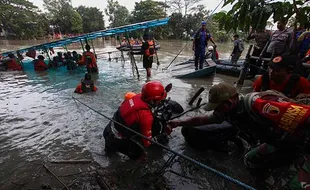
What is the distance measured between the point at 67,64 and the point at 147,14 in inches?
1354

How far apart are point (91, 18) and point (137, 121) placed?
185 feet

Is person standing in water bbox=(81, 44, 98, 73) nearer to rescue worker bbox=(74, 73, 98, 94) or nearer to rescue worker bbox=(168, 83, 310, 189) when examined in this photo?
rescue worker bbox=(74, 73, 98, 94)

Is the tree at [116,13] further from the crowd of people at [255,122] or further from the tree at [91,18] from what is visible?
the crowd of people at [255,122]

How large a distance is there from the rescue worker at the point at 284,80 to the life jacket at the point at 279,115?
3.11 feet

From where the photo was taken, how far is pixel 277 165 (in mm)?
2379

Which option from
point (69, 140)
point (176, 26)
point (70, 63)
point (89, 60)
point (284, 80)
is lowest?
point (69, 140)

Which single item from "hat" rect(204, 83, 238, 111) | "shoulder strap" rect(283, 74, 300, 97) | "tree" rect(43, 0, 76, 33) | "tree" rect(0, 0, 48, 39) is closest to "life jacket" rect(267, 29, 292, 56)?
"shoulder strap" rect(283, 74, 300, 97)

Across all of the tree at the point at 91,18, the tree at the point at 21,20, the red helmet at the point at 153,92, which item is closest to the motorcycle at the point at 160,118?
the red helmet at the point at 153,92

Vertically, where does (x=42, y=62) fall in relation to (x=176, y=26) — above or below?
below

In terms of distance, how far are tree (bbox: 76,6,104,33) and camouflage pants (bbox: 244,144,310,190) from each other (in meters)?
55.9

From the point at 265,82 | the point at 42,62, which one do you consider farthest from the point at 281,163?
the point at 42,62

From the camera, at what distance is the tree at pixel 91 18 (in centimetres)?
5353

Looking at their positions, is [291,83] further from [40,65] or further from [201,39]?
[40,65]

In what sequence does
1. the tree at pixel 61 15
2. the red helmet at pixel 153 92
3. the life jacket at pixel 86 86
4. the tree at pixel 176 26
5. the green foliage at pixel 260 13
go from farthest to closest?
the tree at pixel 61 15 → the tree at pixel 176 26 → the life jacket at pixel 86 86 → the red helmet at pixel 153 92 → the green foliage at pixel 260 13
